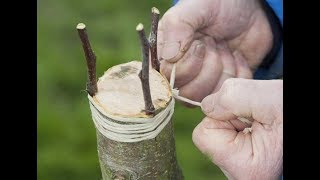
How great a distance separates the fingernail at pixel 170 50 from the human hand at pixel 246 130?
20 centimetres

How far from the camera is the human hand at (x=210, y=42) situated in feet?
3.66

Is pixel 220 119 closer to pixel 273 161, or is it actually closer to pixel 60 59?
pixel 273 161

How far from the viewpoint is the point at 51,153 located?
1.81 metres

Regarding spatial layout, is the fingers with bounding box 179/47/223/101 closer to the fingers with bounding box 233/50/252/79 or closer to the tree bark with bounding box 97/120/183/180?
the fingers with bounding box 233/50/252/79

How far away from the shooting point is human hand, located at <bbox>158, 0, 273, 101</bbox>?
3.66ft

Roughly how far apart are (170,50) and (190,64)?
0.07m

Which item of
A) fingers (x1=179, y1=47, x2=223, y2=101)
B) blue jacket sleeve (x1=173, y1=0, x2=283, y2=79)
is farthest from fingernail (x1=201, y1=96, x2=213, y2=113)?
blue jacket sleeve (x1=173, y1=0, x2=283, y2=79)

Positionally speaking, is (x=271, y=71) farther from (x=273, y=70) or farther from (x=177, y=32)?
(x=177, y=32)

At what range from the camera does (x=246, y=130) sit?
94cm

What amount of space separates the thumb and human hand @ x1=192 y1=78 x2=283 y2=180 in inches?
8.1

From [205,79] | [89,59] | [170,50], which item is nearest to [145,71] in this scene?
[89,59]

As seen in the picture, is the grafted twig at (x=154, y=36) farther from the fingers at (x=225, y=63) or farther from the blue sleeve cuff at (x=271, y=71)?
the blue sleeve cuff at (x=271, y=71)
